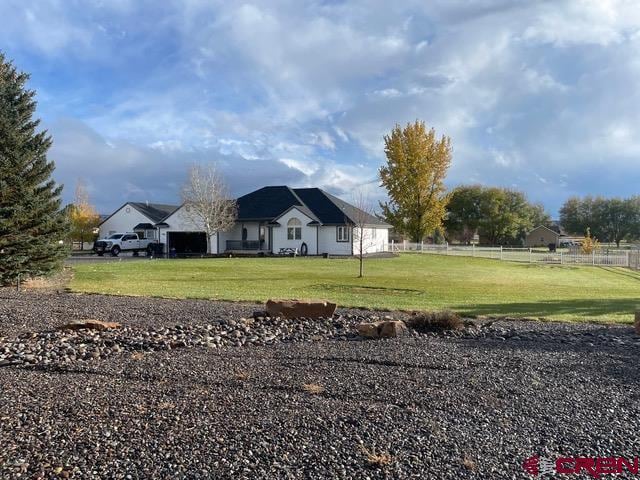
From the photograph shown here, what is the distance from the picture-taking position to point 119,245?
1695 inches

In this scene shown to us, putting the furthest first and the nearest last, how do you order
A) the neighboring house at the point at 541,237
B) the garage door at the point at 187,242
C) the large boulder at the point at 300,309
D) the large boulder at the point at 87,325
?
the neighboring house at the point at 541,237, the garage door at the point at 187,242, the large boulder at the point at 300,309, the large boulder at the point at 87,325

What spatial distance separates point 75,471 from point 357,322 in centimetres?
664

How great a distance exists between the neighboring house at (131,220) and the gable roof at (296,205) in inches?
490

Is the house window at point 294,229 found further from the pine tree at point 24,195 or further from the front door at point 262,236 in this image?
the pine tree at point 24,195

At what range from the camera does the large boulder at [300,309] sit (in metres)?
10.0

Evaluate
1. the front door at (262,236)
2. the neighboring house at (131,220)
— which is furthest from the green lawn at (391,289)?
the neighboring house at (131,220)

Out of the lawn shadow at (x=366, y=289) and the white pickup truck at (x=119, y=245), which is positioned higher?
the white pickup truck at (x=119, y=245)

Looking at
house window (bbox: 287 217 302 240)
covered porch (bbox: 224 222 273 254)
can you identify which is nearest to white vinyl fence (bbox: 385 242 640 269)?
house window (bbox: 287 217 302 240)

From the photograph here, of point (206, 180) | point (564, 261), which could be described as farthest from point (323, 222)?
point (564, 261)

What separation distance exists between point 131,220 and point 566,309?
49.2m

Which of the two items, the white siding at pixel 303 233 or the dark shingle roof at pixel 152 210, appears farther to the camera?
the dark shingle roof at pixel 152 210

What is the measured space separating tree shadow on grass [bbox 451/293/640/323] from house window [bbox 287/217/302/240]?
2740 cm

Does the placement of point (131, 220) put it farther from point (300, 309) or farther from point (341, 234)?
point (300, 309)

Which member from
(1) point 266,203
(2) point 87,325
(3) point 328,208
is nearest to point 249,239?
(1) point 266,203
